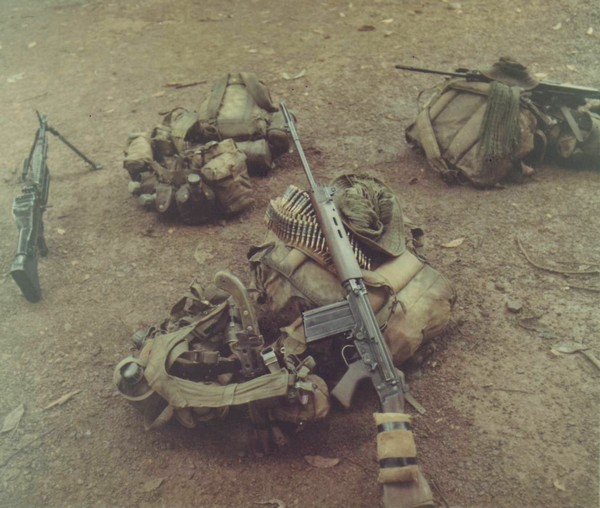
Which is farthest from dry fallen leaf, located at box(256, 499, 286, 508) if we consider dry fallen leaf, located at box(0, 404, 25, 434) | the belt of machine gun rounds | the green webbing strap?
the green webbing strap

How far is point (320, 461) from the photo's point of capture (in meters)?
3.53

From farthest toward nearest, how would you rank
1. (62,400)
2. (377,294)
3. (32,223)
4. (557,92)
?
(557,92)
(32,223)
(62,400)
(377,294)

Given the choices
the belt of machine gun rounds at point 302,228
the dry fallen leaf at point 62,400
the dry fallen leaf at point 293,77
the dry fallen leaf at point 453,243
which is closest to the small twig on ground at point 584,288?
the dry fallen leaf at point 453,243

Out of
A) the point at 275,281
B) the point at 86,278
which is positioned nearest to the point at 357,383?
the point at 275,281

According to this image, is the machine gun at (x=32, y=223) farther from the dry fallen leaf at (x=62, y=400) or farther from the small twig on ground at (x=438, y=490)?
the small twig on ground at (x=438, y=490)

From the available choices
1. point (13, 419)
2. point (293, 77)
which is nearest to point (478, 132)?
point (293, 77)

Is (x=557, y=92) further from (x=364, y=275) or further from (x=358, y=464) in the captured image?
(x=358, y=464)

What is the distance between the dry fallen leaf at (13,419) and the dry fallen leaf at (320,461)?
2049 millimetres

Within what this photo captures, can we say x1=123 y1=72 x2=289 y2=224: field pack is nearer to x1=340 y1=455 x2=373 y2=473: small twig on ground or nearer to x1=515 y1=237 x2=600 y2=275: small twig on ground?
x1=515 y1=237 x2=600 y2=275: small twig on ground

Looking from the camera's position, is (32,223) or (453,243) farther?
(453,243)

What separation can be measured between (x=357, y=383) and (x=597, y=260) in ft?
8.81

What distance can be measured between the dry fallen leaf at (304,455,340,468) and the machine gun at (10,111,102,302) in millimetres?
2800

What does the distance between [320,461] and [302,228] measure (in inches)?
63.9

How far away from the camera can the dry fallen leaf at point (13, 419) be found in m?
3.88
